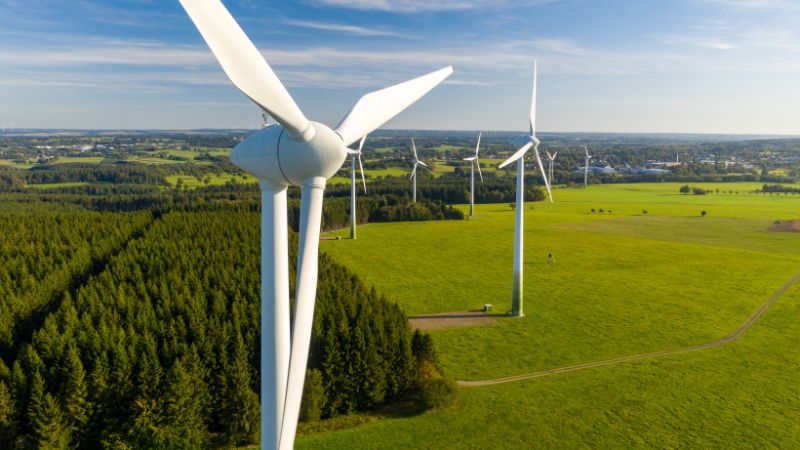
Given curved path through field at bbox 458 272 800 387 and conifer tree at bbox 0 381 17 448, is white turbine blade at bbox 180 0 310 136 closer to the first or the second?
conifer tree at bbox 0 381 17 448

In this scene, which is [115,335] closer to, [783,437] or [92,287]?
[92,287]

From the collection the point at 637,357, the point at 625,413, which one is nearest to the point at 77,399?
the point at 625,413

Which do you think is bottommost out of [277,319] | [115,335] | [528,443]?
[528,443]

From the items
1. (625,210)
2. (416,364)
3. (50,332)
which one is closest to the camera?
(50,332)

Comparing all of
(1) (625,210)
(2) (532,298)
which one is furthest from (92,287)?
(1) (625,210)

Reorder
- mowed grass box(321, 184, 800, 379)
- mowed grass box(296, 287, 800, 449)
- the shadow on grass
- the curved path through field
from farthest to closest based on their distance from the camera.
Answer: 1. mowed grass box(321, 184, 800, 379)
2. the curved path through field
3. the shadow on grass
4. mowed grass box(296, 287, 800, 449)

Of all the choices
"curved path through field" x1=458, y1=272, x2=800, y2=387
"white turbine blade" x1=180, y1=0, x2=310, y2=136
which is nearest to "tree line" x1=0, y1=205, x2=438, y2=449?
"curved path through field" x1=458, y1=272, x2=800, y2=387

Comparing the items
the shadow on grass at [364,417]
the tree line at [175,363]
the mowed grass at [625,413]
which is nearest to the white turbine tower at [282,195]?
the tree line at [175,363]

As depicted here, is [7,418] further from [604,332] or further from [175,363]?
[604,332]
